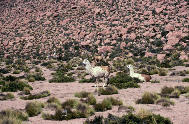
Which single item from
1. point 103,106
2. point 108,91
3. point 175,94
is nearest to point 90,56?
point 108,91

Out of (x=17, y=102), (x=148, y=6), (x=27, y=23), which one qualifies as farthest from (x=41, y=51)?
(x=17, y=102)

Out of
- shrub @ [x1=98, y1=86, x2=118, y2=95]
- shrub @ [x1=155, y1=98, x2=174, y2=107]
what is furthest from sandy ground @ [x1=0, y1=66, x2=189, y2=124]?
shrub @ [x1=98, y1=86, x2=118, y2=95]

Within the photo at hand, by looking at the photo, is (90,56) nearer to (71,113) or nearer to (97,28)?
(97,28)

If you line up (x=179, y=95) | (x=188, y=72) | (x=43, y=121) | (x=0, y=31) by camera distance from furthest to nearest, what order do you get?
(x=0, y=31), (x=188, y=72), (x=179, y=95), (x=43, y=121)

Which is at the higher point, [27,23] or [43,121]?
[27,23]

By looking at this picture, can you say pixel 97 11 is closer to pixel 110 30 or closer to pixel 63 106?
pixel 110 30

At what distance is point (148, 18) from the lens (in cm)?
4456

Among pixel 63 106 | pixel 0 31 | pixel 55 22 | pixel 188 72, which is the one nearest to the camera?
pixel 63 106

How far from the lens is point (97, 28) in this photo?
45.7 meters

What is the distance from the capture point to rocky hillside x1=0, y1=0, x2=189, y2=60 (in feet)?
119

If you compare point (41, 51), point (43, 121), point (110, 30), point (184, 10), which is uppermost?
point (184, 10)

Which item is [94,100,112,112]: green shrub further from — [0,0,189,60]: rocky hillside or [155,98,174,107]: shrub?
[0,0,189,60]: rocky hillside

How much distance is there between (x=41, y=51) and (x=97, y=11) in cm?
1359

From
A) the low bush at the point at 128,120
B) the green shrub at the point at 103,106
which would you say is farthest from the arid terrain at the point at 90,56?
the low bush at the point at 128,120
